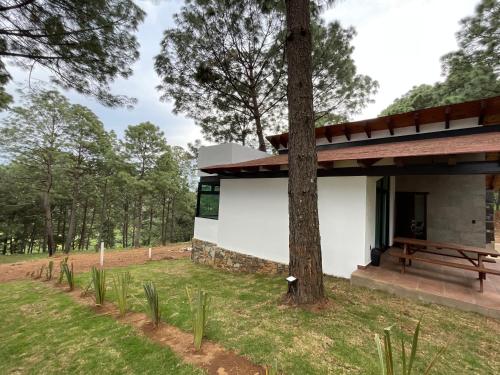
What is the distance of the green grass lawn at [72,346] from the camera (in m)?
2.35

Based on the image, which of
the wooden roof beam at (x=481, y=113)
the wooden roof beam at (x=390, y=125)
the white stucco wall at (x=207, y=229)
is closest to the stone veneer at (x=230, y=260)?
the white stucco wall at (x=207, y=229)

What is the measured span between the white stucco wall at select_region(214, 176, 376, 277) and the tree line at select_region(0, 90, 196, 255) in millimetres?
9465

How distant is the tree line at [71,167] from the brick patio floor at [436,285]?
13268mm

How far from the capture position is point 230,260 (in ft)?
22.4

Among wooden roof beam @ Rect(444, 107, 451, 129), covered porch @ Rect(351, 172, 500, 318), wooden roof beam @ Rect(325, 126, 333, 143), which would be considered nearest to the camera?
covered porch @ Rect(351, 172, 500, 318)

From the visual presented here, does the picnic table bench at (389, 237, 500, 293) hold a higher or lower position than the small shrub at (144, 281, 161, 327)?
higher

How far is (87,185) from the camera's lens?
50.3ft

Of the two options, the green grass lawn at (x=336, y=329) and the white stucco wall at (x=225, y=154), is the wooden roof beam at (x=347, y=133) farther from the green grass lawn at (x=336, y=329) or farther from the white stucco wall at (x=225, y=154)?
the green grass lawn at (x=336, y=329)

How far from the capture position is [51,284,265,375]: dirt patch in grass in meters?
2.21

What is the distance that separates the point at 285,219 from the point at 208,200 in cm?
365

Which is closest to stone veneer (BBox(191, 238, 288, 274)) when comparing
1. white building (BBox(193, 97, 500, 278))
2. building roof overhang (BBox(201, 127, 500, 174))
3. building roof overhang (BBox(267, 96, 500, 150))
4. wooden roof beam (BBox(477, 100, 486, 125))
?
white building (BBox(193, 97, 500, 278))

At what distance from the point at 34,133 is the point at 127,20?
1148 cm

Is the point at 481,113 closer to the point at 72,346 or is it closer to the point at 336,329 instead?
the point at 336,329

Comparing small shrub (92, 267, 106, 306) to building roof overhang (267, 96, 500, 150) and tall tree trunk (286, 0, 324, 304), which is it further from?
building roof overhang (267, 96, 500, 150)
